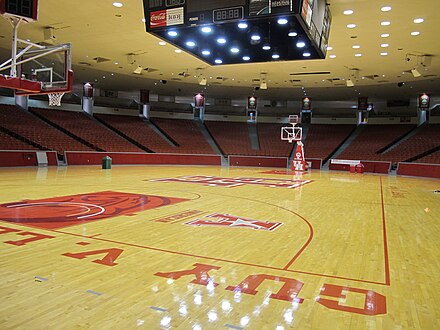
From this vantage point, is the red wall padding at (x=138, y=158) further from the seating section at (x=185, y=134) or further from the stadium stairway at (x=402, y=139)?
the stadium stairway at (x=402, y=139)

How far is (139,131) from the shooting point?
97.2 ft

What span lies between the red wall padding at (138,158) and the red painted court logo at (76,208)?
12799 mm

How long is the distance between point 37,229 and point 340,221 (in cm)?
550

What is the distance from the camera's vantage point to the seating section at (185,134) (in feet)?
95.7

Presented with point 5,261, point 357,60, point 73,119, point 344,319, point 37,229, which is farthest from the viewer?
point 73,119

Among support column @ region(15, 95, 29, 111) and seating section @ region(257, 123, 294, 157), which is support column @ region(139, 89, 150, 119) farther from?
seating section @ region(257, 123, 294, 157)

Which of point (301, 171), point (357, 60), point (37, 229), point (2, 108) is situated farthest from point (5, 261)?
point (2, 108)

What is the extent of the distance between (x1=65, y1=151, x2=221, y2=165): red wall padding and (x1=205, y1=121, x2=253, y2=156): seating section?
263 cm

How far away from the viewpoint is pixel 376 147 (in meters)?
28.3

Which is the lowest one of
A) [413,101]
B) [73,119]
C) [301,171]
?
[301,171]

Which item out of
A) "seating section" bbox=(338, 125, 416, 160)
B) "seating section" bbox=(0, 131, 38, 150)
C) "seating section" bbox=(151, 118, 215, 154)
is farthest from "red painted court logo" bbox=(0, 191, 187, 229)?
"seating section" bbox=(338, 125, 416, 160)

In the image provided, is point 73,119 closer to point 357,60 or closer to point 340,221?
point 357,60

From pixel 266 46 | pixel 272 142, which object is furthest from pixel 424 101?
pixel 266 46

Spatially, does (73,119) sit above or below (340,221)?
above
